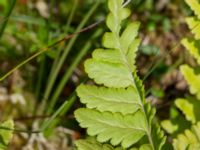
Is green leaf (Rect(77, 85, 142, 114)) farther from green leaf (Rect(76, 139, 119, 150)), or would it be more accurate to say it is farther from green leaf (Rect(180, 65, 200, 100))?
green leaf (Rect(180, 65, 200, 100))

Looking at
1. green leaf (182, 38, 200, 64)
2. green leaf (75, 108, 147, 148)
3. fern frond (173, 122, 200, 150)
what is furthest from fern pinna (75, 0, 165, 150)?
green leaf (182, 38, 200, 64)

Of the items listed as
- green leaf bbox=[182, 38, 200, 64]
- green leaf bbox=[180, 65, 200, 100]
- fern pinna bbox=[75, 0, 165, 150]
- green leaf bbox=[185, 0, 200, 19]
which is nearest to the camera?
fern pinna bbox=[75, 0, 165, 150]

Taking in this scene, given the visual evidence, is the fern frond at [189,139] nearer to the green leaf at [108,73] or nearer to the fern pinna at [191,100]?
the fern pinna at [191,100]

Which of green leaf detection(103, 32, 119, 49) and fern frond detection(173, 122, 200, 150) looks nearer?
green leaf detection(103, 32, 119, 49)

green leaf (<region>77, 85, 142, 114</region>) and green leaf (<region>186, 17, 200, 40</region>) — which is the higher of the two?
green leaf (<region>186, 17, 200, 40</region>)

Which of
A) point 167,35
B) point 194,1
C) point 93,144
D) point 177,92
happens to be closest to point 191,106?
point 194,1

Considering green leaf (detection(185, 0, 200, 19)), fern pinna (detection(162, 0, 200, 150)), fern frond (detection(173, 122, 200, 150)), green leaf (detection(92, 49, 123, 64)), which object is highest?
green leaf (detection(185, 0, 200, 19))

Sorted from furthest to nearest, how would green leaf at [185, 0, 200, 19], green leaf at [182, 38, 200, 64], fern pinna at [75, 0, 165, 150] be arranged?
1. green leaf at [182, 38, 200, 64]
2. green leaf at [185, 0, 200, 19]
3. fern pinna at [75, 0, 165, 150]

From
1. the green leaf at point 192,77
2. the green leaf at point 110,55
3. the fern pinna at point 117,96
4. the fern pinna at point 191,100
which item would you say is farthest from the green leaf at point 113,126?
the green leaf at point 192,77
